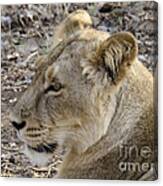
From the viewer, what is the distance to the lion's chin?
2186 millimetres

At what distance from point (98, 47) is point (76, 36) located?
0.09 meters

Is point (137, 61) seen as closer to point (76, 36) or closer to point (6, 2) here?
point (76, 36)

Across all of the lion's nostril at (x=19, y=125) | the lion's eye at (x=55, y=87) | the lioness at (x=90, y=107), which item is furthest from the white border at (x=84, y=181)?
the lion's eye at (x=55, y=87)

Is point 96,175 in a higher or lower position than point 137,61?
lower

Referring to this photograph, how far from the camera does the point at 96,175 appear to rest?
216 centimetres

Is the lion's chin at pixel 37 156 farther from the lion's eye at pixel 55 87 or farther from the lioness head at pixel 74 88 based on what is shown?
the lion's eye at pixel 55 87

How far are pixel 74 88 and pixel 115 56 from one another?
0.62 ft

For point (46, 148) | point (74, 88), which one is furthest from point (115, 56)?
point (46, 148)

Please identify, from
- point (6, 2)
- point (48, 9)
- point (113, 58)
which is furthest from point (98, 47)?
point (6, 2)

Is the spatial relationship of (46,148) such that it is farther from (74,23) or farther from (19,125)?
(74,23)

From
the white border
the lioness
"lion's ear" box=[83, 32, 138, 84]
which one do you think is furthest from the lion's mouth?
"lion's ear" box=[83, 32, 138, 84]

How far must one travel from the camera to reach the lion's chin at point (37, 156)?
2.19 metres

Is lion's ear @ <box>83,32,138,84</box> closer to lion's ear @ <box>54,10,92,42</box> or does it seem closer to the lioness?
the lioness

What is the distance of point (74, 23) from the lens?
217cm
